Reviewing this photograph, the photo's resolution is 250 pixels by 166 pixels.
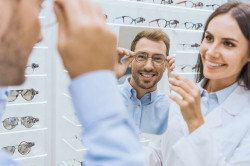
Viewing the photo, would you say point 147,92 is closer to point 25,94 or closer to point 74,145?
point 74,145

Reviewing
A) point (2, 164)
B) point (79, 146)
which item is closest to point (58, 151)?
point (79, 146)

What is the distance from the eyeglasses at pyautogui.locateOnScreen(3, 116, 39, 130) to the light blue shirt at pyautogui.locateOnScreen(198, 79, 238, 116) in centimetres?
190

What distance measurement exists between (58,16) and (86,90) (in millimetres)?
116

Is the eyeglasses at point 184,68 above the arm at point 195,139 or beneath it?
beneath

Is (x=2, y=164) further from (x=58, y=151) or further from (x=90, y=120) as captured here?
(x=58, y=151)

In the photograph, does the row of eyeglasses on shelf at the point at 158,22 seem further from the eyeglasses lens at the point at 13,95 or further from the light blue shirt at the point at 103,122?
the light blue shirt at the point at 103,122

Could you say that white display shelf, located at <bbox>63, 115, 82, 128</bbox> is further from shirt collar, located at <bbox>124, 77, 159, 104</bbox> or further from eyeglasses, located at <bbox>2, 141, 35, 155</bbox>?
shirt collar, located at <bbox>124, 77, 159, 104</bbox>

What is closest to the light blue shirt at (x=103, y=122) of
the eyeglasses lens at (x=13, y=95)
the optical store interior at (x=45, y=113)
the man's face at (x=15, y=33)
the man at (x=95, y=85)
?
the man at (x=95, y=85)

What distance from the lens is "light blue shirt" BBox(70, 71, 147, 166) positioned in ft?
1.17

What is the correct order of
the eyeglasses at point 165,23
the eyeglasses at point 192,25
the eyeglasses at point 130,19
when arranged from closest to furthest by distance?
the eyeglasses at point 130,19 < the eyeglasses at point 165,23 < the eyeglasses at point 192,25

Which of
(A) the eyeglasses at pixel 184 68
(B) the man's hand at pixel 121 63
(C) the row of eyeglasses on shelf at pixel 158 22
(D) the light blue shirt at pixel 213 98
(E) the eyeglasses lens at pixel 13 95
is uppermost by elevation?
(C) the row of eyeglasses on shelf at pixel 158 22

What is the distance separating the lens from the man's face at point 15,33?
0.43 metres

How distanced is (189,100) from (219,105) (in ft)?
1.15

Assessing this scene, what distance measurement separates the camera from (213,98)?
128 centimetres
